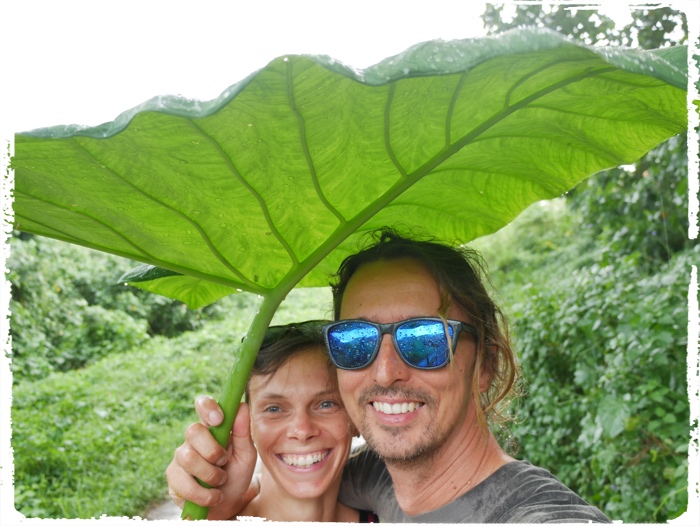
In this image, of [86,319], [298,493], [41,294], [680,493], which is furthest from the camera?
[86,319]

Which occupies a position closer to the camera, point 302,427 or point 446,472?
point 446,472

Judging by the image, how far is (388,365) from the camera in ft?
4.52

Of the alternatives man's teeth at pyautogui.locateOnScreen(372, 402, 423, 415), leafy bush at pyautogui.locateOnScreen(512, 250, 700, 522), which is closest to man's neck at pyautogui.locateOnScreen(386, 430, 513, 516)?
man's teeth at pyautogui.locateOnScreen(372, 402, 423, 415)

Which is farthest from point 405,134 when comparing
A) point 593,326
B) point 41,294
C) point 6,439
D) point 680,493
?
point 41,294

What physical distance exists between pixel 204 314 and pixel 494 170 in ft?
39.4

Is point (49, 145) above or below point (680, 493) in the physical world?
above

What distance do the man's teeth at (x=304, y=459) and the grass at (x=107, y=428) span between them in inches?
25.0

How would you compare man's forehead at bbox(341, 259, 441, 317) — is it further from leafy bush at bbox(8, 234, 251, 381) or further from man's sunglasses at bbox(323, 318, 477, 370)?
leafy bush at bbox(8, 234, 251, 381)

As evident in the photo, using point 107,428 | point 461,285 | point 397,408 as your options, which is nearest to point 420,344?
point 397,408

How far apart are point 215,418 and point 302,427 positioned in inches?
17.3

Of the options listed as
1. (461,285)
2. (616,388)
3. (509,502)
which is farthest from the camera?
(616,388)

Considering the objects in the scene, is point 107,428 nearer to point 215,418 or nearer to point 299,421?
point 299,421

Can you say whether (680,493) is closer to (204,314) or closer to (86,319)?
(86,319)

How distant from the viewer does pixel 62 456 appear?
5426 mm
